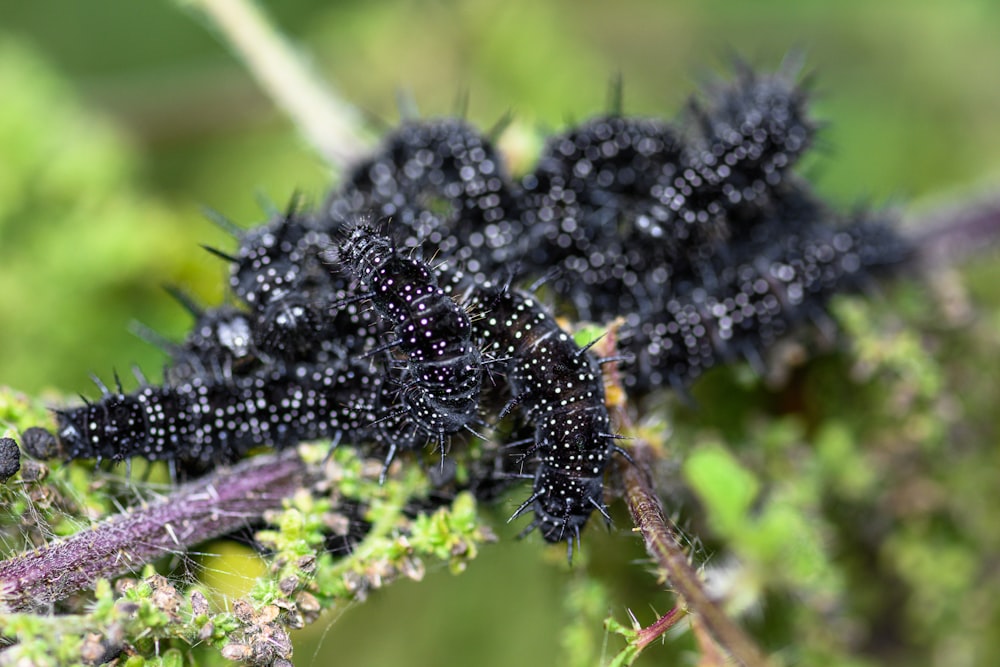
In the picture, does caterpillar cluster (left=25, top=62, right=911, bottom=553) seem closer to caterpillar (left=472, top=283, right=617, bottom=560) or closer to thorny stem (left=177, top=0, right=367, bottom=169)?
caterpillar (left=472, top=283, right=617, bottom=560)

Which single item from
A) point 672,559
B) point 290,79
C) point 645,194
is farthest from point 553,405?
point 290,79

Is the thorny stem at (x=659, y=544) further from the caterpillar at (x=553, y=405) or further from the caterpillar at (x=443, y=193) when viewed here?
the caterpillar at (x=443, y=193)

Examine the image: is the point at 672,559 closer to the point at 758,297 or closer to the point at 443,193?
the point at 758,297

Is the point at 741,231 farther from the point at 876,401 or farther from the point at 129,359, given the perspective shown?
the point at 129,359

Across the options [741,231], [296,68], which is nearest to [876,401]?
[741,231]

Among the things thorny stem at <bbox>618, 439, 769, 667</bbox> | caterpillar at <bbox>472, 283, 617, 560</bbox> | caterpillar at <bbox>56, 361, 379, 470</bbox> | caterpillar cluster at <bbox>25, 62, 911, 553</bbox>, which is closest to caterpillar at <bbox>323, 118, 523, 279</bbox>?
caterpillar cluster at <bbox>25, 62, 911, 553</bbox>

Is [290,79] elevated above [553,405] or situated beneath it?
elevated above
